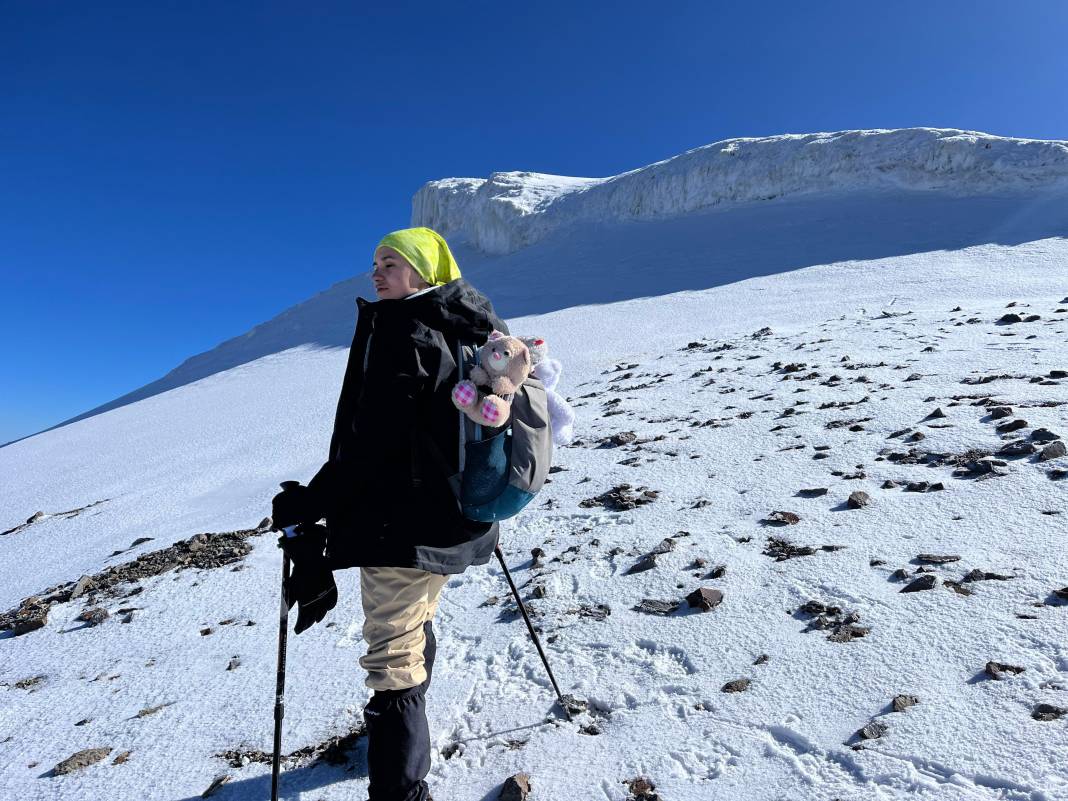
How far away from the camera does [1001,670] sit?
7.36ft

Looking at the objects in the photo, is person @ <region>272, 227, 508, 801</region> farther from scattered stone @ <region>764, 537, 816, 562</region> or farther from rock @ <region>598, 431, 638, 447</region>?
rock @ <region>598, 431, 638, 447</region>

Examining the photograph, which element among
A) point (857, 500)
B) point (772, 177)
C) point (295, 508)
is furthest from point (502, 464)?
point (772, 177)

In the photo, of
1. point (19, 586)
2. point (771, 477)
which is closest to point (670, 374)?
point (771, 477)

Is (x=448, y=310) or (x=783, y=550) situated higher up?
(x=448, y=310)

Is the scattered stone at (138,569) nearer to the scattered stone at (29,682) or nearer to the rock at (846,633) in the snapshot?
the scattered stone at (29,682)

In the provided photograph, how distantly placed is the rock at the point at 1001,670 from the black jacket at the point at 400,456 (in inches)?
76.3

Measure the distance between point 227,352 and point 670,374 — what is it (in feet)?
65.8

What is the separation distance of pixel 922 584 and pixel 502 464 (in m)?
2.14

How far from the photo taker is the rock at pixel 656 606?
311 cm

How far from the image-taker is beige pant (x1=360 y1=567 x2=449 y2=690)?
2111mm

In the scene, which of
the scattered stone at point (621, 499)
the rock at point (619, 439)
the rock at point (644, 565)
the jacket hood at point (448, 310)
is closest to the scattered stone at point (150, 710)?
the jacket hood at point (448, 310)

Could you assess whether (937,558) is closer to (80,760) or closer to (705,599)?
(705,599)

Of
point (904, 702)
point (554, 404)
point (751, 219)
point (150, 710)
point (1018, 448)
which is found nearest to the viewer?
point (904, 702)

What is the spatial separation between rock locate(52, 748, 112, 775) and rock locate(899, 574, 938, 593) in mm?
3524
